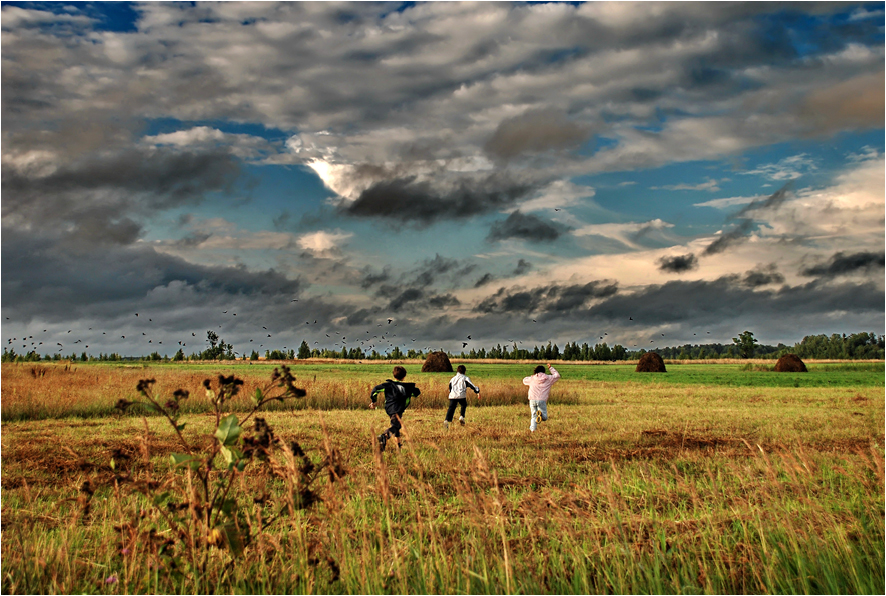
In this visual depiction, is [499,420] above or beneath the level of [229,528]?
beneath

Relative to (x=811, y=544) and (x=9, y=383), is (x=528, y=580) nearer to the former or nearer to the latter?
(x=811, y=544)

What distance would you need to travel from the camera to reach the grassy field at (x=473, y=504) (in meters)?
4.57

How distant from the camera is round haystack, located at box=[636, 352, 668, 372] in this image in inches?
2813

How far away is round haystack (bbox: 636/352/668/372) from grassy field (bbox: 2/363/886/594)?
4903 cm

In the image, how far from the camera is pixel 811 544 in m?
5.39

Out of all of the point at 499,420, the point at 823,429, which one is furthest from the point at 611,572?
the point at 823,429

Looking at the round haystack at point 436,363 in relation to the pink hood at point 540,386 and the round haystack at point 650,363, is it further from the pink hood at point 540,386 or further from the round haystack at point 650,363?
the pink hood at point 540,386

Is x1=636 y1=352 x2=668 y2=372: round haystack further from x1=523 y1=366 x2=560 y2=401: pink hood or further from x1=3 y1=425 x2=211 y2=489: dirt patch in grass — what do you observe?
x1=3 y1=425 x2=211 y2=489: dirt patch in grass

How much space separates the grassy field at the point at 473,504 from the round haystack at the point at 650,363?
49.0m

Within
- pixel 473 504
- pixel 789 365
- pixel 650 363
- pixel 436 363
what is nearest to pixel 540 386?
pixel 473 504

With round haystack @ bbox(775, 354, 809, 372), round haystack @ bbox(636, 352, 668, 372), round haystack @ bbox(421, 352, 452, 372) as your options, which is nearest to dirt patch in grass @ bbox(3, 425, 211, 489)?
round haystack @ bbox(421, 352, 452, 372)

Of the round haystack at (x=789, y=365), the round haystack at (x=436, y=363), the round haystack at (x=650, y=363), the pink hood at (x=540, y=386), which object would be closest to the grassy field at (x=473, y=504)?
the pink hood at (x=540, y=386)

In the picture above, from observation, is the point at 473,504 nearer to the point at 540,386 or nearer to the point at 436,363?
the point at 540,386

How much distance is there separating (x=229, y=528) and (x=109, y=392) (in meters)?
22.9
